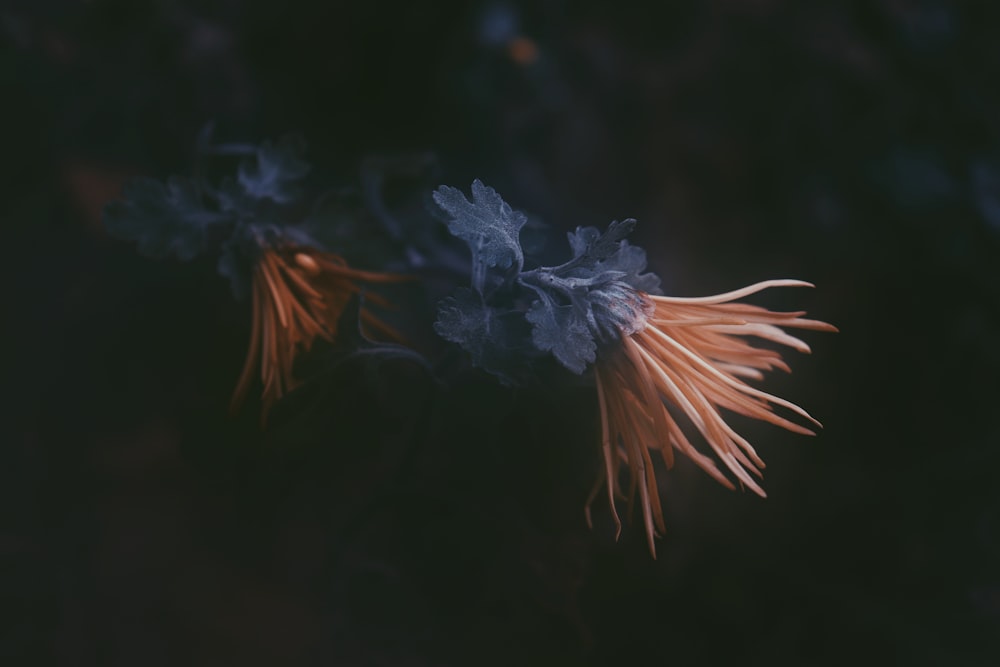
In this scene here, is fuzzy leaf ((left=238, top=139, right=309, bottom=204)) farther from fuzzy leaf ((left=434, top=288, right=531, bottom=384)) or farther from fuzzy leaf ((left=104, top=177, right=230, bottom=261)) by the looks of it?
fuzzy leaf ((left=434, top=288, right=531, bottom=384))

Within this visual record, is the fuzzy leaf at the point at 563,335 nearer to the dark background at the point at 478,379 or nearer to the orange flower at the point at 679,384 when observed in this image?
the orange flower at the point at 679,384

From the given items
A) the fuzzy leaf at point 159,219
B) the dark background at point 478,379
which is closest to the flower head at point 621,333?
the dark background at point 478,379

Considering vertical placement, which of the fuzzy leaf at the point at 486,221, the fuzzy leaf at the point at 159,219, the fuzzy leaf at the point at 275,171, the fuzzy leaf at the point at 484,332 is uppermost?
the fuzzy leaf at the point at 275,171

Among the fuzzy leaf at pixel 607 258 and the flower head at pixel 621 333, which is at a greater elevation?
the fuzzy leaf at pixel 607 258

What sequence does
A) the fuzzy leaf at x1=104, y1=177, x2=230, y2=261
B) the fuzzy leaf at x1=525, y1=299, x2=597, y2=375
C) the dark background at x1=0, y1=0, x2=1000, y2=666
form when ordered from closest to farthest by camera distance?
the fuzzy leaf at x1=525, y1=299, x2=597, y2=375 → the fuzzy leaf at x1=104, y1=177, x2=230, y2=261 → the dark background at x1=0, y1=0, x2=1000, y2=666

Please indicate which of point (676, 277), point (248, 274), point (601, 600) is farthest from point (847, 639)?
point (248, 274)

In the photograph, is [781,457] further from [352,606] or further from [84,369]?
[84,369]

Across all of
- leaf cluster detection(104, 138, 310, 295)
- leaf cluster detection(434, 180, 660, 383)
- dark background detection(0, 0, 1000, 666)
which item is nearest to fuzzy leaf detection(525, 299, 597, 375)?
leaf cluster detection(434, 180, 660, 383)
